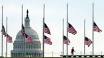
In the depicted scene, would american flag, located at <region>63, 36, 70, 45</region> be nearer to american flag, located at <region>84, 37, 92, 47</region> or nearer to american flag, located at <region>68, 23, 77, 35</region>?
american flag, located at <region>84, 37, 92, 47</region>

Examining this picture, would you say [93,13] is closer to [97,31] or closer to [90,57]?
[97,31]

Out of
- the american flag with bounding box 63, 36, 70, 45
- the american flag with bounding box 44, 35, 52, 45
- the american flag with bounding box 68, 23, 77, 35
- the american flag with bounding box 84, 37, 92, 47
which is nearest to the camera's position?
the american flag with bounding box 44, 35, 52, 45

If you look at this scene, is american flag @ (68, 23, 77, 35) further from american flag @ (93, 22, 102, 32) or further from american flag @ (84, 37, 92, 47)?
american flag @ (84, 37, 92, 47)

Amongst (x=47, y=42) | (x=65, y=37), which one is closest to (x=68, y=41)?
(x=65, y=37)

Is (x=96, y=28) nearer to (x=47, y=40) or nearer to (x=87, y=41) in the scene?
(x=87, y=41)

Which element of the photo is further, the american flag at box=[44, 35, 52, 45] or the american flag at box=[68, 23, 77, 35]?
the american flag at box=[68, 23, 77, 35]

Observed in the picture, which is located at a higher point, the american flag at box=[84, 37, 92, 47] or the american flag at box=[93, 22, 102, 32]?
the american flag at box=[93, 22, 102, 32]

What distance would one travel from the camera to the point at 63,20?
99562 millimetres

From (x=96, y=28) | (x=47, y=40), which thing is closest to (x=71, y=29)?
(x=96, y=28)

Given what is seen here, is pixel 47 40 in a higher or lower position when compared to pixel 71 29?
lower

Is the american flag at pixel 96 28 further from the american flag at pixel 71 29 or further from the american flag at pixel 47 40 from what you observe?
the american flag at pixel 47 40

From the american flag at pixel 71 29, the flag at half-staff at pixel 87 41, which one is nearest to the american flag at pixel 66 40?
the flag at half-staff at pixel 87 41

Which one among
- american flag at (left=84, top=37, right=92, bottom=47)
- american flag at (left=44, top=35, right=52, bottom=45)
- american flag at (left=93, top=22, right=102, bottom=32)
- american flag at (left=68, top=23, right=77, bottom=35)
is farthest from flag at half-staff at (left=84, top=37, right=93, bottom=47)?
american flag at (left=44, top=35, right=52, bottom=45)

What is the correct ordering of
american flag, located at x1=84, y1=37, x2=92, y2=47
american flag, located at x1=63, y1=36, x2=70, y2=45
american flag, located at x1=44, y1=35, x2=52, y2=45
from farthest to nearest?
1. american flag, located at x1=63, y1=36, x2=70, y2=45
2. american flag, located at x1=84, y1=37, x2=92, y2=47
3. american flag, located at x1=44, y1=35, x2=52, y2=45
